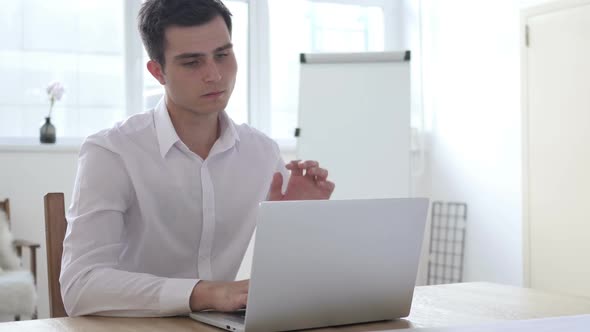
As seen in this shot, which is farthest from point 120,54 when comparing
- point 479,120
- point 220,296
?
point 220,296

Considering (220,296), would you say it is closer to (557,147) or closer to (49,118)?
(557,147)

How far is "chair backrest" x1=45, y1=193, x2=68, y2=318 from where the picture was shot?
142cm

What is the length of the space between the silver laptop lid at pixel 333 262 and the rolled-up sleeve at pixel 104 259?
218 mm

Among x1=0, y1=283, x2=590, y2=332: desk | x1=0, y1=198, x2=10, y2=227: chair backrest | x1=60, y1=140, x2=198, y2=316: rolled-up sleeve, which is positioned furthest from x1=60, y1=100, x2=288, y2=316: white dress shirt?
x1=0, y1=198, x2=10, y2=227: chair backrest

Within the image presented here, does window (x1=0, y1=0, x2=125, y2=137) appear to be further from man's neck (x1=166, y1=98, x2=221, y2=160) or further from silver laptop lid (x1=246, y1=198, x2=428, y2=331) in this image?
silver laptop lid (x1=246, y1=198, x2=428, y2=331)

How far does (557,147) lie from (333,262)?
304 cm

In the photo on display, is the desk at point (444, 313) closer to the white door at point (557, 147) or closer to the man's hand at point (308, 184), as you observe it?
the man's hand at point (308, 184)

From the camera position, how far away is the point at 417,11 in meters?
5.13

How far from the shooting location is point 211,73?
1.56m

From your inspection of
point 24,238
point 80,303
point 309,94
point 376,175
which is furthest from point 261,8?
point 80,303

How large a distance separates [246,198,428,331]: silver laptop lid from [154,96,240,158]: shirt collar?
0.60 metres

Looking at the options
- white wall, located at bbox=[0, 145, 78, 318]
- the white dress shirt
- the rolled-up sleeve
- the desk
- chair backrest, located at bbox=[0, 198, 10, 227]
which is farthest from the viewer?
white wall, located at bbox=[0, 145, 78, 318]

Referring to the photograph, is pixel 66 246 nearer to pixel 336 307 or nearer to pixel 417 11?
pixel 336 307

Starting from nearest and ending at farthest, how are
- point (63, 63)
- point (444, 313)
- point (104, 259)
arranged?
1. point (444, 313)
2. point (104, 259)
3. point (63, 63)
